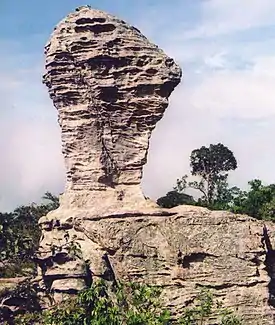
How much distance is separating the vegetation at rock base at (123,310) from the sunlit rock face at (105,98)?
4780 mm

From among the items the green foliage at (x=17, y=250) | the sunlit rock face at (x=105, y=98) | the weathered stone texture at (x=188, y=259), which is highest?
the sunlit rock face at (x=105, y=98)

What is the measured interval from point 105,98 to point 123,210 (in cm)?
431

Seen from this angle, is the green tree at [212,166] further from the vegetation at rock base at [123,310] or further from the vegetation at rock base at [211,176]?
the vegetation at rock base at [123,310]

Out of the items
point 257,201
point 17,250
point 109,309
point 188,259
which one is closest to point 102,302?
point 109,309

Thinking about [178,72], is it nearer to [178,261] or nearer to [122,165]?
[122,165]

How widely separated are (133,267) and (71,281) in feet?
6.51

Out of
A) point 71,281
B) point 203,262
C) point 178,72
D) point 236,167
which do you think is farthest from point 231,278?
point 236,167

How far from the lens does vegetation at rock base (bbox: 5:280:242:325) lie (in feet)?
69.2

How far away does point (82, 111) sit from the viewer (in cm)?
2869

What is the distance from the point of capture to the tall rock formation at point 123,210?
2517 cm

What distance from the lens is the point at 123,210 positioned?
26.9 m

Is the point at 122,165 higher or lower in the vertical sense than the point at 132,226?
higher

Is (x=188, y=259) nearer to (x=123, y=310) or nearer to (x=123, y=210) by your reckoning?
(x=123, y=210)

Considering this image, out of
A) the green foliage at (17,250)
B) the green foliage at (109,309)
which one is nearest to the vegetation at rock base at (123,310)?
the green foliage at (109,309)
